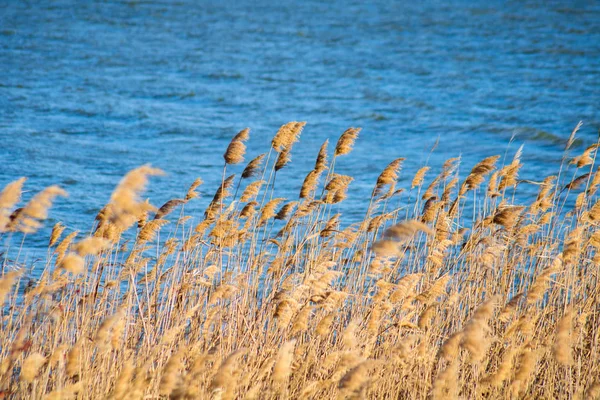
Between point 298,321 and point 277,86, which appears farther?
Answer: point 277,86

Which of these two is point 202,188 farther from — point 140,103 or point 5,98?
point 5,98

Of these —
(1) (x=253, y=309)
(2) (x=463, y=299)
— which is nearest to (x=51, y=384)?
(1) (x=253, y=309)

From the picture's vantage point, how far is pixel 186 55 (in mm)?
22281

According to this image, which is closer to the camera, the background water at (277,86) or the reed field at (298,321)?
the reed field at (298,321)

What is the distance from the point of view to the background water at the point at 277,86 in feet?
45.4

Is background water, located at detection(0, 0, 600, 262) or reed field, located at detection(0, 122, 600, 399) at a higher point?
reed field, located at detection(0, 122, 600, 399)

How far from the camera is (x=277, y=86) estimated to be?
63.3ft

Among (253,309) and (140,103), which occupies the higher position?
(253,309)

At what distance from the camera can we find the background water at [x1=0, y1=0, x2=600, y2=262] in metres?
13.8

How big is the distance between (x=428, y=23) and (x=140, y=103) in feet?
41.8

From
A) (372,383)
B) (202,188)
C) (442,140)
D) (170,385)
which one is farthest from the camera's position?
(442,140)

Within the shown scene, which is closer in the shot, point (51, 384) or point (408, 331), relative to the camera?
point (51, 384)

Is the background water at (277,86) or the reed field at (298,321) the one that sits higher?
the reed field at (298,321)

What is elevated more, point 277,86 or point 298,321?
point 298,321
